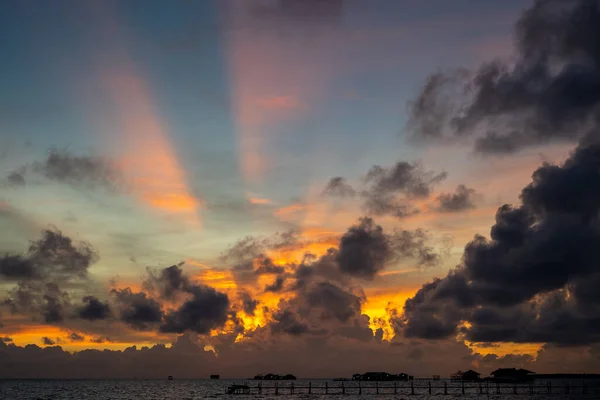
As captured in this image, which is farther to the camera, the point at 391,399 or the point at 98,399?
the point at 98,399

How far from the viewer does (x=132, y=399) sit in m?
178

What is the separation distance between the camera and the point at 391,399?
162875mm

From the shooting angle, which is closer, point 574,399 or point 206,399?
point 574,399

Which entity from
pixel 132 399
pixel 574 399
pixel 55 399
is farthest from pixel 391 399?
pixel 55 399

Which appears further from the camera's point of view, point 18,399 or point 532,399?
point 18,399

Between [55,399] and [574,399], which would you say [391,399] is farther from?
[55,399]

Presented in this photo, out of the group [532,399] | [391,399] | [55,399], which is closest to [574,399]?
[532,399]

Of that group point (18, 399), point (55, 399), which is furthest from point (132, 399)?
point (18, 399)

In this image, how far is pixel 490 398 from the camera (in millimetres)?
161625

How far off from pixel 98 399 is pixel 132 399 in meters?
10.6

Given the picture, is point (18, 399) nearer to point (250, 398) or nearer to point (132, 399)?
point (132, 399)

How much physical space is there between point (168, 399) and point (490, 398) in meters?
88.6

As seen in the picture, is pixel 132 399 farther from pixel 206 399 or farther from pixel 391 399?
pixel 391 399

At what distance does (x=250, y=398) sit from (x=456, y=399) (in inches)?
2200
